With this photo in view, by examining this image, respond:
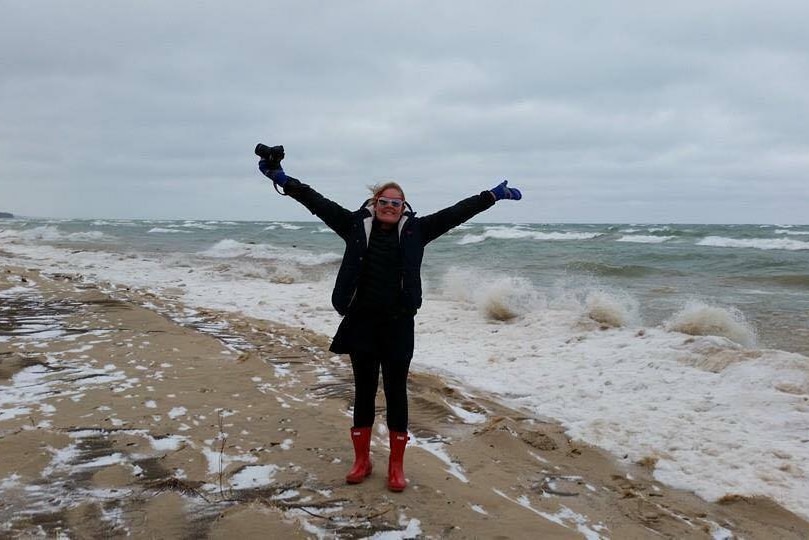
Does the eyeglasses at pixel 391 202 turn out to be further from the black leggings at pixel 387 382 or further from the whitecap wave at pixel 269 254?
the whitecap wave at pixel 269 254

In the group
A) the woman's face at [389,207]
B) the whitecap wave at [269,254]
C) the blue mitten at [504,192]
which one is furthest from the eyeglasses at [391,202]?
the whitecap wave at [269,254]

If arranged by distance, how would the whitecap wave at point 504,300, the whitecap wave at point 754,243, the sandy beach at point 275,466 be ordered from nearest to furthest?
1. the sandy beach at point 275,466
2. the whitecap wave at point 504,300
3. the whitecap wave at point 754,243

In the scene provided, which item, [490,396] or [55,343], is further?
[55,343]

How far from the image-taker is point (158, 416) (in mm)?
4602

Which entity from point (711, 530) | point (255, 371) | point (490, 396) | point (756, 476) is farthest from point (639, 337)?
point (255, 371)

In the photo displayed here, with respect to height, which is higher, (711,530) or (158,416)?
(158,416)

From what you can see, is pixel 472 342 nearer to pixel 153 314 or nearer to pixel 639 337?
pixel 639 337

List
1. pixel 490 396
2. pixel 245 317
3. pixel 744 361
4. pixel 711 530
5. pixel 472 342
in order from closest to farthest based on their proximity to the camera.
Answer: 1. pixel 711 530
2. pixel 490 396
3. pixel 744 361
4. pixel 472 342
5. pixel 245 317

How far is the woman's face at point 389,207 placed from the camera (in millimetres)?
3486

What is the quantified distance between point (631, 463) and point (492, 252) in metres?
25.6

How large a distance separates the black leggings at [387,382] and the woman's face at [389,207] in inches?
35.0

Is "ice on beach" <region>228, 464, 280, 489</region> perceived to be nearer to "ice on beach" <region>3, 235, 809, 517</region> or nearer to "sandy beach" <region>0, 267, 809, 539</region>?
"sandy beach" <region>0, 267, 809, 539</region>

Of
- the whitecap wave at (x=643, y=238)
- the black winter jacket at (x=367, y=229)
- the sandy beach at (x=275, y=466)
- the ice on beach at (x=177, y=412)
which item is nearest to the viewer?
the sandy beach at (x=275, y=466)

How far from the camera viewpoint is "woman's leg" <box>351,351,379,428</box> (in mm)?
3627
